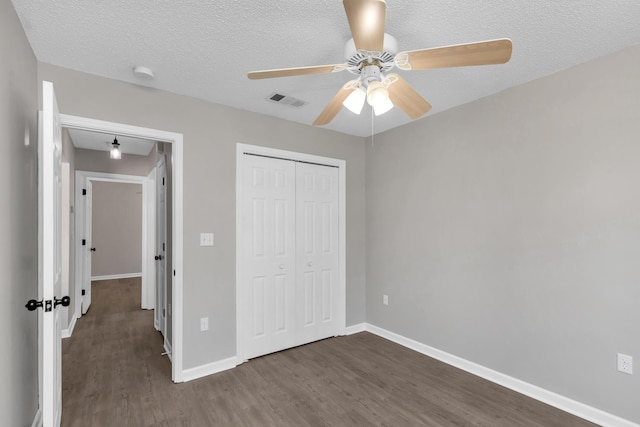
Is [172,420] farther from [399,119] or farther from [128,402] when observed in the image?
[399,119]

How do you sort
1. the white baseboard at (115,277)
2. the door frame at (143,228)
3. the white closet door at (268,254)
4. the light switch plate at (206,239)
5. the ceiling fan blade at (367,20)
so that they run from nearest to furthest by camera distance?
the ceiling fan blade at (367,20), the light switch plate at (206,239), the white closet door at (268,254), the door frame at (143,228), the white baseboard at (115,277)

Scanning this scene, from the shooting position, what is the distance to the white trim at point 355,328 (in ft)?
12.8

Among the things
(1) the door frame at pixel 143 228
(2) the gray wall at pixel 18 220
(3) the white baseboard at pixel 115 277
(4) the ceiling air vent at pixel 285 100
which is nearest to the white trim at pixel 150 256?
(1) the door frame at pixel 143 228

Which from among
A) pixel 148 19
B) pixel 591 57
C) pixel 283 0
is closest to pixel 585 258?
pixel 591 57

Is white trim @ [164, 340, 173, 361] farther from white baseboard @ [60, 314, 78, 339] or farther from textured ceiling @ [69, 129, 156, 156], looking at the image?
textured ceiling @ [69, 129, 156, 156]

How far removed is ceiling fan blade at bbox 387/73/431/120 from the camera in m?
1.72

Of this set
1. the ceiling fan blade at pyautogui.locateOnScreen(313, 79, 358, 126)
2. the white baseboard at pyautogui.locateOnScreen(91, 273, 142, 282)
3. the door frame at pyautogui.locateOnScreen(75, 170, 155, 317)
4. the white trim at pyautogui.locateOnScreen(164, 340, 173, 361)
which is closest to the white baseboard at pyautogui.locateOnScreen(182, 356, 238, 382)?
the white trim at pyautogui.locateOnScreen(164, 340, 173, 361)

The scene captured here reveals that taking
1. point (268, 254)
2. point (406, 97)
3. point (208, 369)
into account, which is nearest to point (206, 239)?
point (268, 254)

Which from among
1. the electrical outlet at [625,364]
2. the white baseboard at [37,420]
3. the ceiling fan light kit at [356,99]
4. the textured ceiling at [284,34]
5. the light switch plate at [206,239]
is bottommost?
the white baseboard at [37,420]

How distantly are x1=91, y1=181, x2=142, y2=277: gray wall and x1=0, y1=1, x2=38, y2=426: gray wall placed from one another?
632 cm

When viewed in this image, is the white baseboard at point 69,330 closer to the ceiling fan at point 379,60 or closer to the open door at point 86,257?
the open door at point 86,257

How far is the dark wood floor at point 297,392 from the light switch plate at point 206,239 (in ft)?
3.86

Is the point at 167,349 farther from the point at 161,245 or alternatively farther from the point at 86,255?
the point at 86,255

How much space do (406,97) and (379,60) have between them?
293 millimetres
